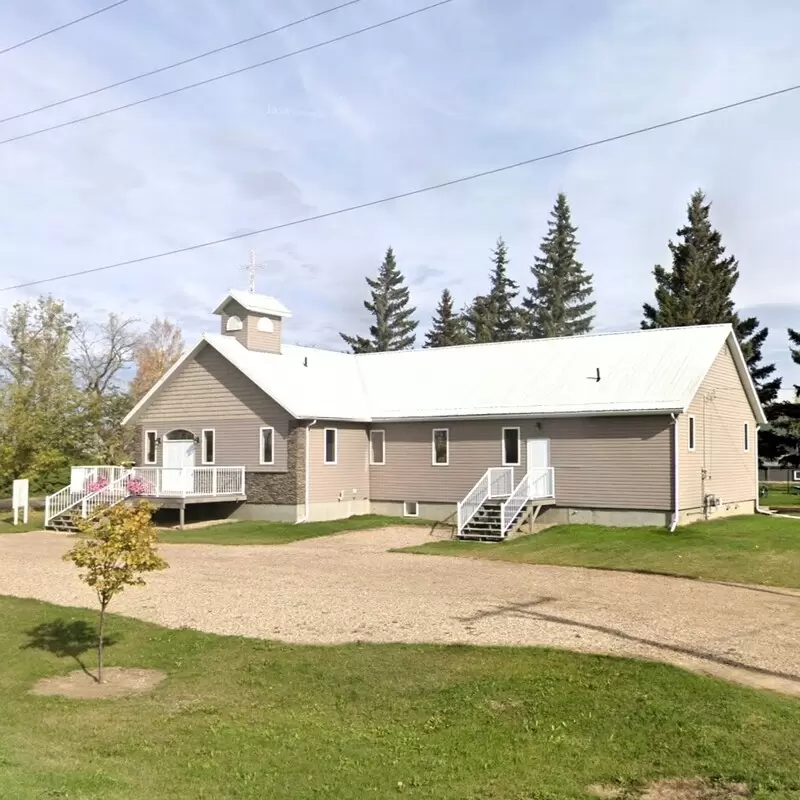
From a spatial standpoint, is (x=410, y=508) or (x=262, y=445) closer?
(x=262, y=445)

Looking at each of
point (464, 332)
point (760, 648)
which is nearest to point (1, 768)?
point (760, 648)

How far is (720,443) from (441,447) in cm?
896

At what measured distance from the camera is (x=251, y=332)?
1196 inches

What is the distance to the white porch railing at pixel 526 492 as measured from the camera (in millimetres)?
23625

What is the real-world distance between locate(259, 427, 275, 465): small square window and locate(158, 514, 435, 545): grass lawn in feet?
7.15

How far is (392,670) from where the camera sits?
985cm

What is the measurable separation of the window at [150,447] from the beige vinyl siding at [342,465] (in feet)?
23.0

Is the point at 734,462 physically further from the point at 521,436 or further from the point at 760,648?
the point at 760,648

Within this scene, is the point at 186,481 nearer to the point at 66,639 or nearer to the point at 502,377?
the point at 502,377

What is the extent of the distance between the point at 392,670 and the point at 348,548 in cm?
1245

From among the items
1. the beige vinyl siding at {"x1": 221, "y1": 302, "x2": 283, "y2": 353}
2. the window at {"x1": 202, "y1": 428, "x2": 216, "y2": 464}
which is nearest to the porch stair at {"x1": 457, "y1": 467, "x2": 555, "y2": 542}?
the window at {"x1": 202, "y1": 428, "x2": 216, "y2": 464}

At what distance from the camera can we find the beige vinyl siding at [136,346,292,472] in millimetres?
28078

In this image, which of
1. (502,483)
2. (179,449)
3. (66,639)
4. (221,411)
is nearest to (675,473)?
(502,483)

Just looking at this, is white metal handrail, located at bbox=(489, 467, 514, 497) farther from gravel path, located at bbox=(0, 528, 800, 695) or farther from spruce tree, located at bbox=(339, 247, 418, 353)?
spruce tree, located at bbox=(339, 247, 418, 353)
